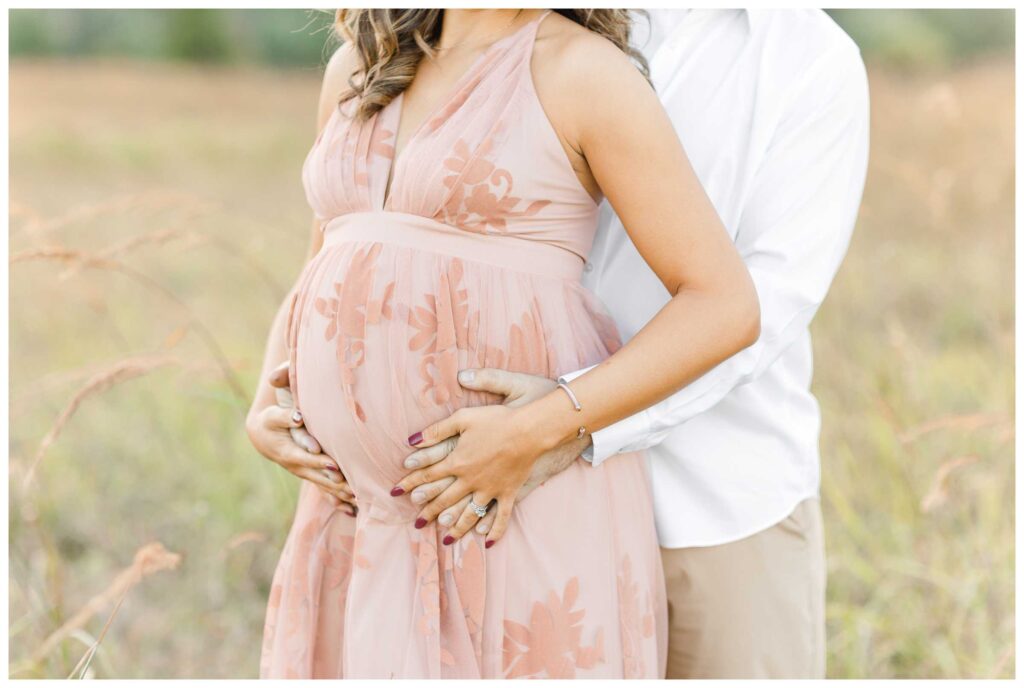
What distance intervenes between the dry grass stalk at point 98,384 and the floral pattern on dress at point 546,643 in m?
0.85

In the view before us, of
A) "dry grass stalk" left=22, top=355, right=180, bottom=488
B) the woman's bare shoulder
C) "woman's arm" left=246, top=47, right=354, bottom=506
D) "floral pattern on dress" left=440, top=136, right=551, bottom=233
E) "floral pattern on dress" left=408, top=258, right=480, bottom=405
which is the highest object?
the woman's bare shoulder

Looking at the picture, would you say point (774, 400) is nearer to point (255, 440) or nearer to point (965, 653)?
point (255, 440)

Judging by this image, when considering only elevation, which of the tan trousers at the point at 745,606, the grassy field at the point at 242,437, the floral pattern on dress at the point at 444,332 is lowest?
the grassy field at the point at 242,437

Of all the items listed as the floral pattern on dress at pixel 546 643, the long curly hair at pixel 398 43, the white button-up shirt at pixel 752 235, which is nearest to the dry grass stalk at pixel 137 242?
the long curly hair at pixel 398 43

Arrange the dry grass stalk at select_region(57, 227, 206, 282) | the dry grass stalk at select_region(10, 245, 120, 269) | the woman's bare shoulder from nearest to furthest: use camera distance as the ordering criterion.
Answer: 1. the woman's bare shoulder
2. the dry grass stalk at select_region(10, 245, 120, 269)
3. the dry grass stalk at select_region(57, 227, 206, 282)

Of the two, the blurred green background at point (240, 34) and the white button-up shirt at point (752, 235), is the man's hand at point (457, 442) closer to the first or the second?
the white button-up shirt at point (752, 235)

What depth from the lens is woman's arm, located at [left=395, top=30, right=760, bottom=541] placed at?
4.69ft

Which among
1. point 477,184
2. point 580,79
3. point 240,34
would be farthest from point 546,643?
point 240,34

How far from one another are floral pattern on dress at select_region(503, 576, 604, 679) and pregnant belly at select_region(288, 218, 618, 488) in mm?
306

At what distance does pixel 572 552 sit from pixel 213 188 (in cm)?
682

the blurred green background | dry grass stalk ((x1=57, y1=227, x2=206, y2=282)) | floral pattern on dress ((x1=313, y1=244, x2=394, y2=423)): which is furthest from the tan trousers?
the blurred green background

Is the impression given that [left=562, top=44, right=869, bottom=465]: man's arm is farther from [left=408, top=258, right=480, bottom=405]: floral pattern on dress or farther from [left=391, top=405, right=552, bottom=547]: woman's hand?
[left=408, top=258, right=480, bottom=405]: floral pattern on dress

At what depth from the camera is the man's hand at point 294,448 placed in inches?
62.8

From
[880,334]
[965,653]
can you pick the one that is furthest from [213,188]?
[965,653]
